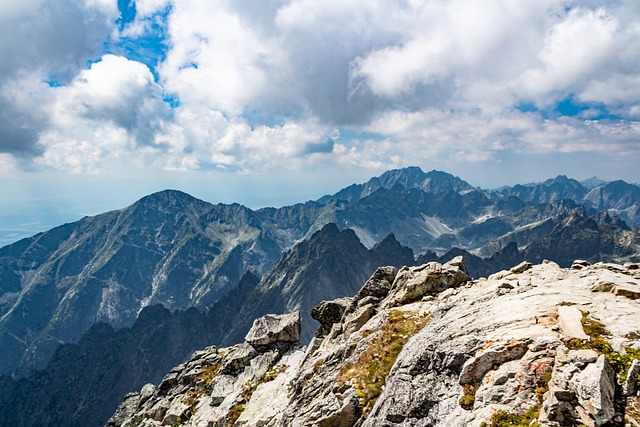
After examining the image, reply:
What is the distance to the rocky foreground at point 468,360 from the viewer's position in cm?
1442

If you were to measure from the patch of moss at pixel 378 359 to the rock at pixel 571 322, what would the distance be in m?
10.4

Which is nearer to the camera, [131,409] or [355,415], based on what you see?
[355,415]

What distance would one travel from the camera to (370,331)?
30.4 m

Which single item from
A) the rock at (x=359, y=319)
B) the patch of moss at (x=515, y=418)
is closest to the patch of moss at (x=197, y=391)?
the rock at (x=359, y=319)

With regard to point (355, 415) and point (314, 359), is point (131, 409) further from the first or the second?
point (355, 415)

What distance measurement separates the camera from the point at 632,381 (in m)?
13.4

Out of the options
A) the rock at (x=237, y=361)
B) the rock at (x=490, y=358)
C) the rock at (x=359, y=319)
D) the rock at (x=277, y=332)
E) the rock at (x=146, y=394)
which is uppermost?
the rock at (x=490, y=358)

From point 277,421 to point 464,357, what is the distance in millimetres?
17749

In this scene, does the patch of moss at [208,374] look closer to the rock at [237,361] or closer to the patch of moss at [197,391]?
the patch of moss at [197,391]

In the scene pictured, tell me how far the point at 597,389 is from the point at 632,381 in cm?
150

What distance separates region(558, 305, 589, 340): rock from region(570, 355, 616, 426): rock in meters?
2.30

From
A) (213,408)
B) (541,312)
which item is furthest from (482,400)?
(213,408)

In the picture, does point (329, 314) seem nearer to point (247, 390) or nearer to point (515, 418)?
point (247, 390)

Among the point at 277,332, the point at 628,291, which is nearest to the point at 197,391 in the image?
the point at 277,332
